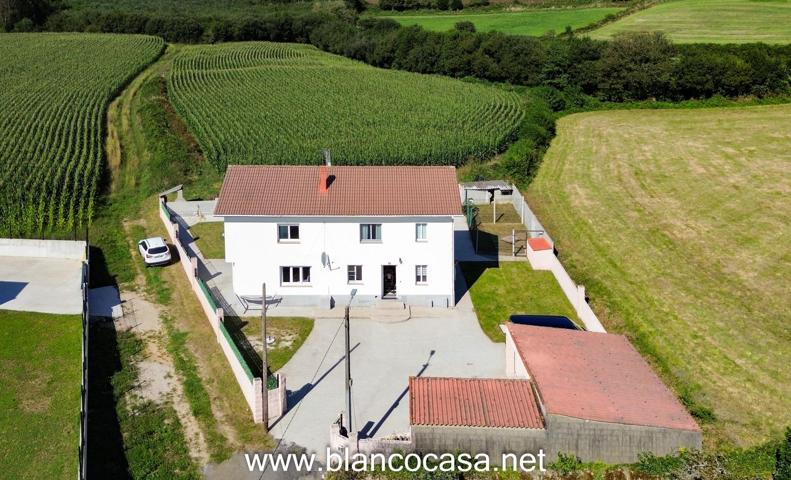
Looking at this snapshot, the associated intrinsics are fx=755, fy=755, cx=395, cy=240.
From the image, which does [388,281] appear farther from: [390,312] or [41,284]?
[41,284]

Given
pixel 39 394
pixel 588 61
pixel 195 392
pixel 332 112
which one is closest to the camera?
pixel 39 394

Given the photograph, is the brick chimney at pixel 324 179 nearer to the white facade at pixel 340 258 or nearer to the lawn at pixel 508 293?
the white facade at pixel 340 258

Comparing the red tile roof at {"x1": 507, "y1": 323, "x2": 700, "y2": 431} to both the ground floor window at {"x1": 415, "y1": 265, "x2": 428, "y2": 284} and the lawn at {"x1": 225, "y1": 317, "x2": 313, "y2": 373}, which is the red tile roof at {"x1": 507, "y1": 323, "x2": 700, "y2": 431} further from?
the lawn at {"x1": 225, "y1": 317, "x2": 313, "y2": 373}

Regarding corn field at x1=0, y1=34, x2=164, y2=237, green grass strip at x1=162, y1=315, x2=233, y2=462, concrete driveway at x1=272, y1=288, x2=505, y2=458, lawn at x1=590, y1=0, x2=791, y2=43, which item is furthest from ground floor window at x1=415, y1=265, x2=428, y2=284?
lawn at x1=590, y1=0, x2=791, y2=43

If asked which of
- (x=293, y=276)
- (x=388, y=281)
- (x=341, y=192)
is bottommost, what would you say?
(x=388, y=281)

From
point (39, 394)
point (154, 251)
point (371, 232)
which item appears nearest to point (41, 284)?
point (154, 251)
